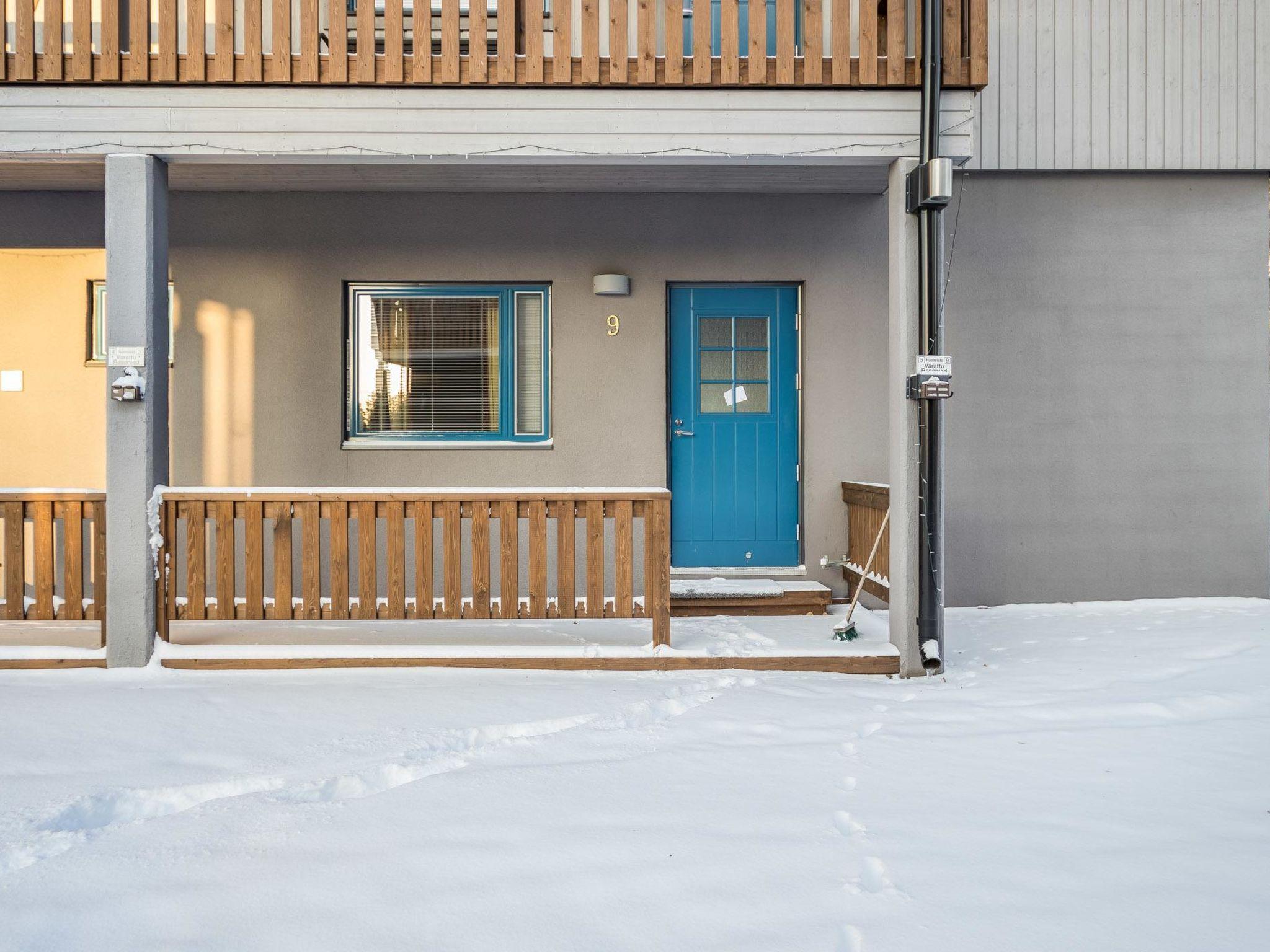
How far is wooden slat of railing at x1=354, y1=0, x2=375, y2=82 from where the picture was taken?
4070 millimetres

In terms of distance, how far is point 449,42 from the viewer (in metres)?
4.21

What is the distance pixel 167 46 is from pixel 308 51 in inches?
26.7

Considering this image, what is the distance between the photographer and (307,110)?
13.8ft

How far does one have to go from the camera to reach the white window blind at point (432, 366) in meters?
5.97

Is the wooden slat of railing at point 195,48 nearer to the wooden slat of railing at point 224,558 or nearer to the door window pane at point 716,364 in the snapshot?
the wooden slat of railing at point 224,558

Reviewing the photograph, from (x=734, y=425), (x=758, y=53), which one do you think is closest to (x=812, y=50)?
(x=758, y=53)

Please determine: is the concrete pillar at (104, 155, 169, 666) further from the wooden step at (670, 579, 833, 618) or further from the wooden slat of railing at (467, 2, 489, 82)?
the wooden step at (670, 579, 833, 618)

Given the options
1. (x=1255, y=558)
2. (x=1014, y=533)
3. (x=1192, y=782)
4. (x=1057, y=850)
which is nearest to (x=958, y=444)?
(x=1014, y=533)

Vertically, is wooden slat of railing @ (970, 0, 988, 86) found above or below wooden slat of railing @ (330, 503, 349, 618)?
above

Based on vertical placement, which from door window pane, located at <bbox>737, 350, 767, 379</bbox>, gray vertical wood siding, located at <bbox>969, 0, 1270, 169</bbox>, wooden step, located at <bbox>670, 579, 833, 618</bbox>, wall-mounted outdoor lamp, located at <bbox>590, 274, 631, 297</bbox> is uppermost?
gray vertical wood siding, located at <bbox>969, 0, 1270, 169</bbox>

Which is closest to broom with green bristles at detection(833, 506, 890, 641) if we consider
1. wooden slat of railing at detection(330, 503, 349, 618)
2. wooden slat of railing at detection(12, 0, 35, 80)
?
wooden slat of railing at detection(330, 503, 349, 618)

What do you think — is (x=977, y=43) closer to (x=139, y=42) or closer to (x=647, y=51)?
(x=647, y=51)

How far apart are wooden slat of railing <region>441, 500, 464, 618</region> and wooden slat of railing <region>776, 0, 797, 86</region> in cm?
270

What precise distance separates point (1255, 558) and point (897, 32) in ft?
14.6
